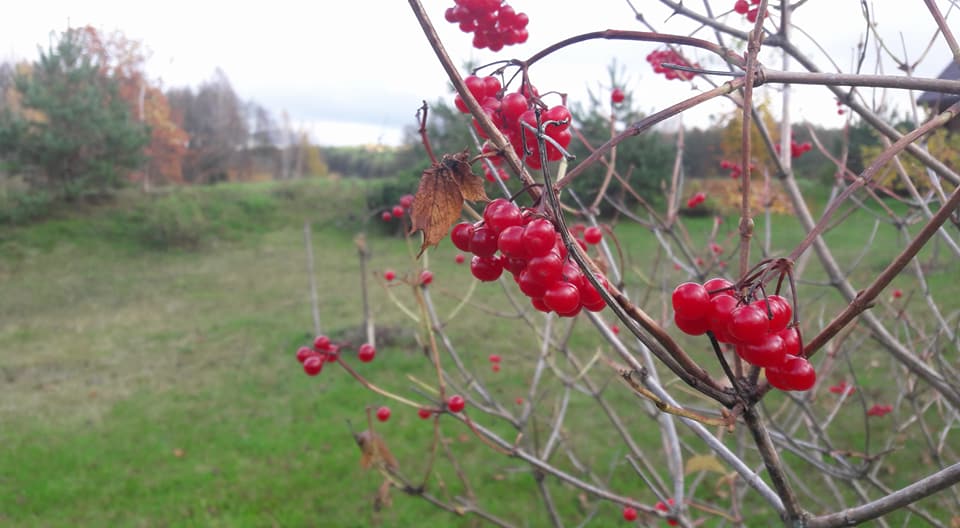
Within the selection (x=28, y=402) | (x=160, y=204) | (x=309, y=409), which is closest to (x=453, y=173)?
(x=309, y=409)

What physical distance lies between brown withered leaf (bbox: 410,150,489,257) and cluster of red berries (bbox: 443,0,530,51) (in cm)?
48

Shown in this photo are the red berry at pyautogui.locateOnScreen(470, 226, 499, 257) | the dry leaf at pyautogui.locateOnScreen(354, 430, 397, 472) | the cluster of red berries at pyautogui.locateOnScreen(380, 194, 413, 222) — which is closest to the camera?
the red berry at pyautogui.locateOnScreen(470, 226, 499, 257)

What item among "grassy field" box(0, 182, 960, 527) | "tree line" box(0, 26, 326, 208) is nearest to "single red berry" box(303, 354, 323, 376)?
"grassy field" box(0, 182, 960, 527)

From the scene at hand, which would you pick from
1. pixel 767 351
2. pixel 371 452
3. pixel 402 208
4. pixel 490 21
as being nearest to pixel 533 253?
pixel 767 351

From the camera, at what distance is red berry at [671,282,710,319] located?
0.58 meters

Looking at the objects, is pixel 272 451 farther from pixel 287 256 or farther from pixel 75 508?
pixel 287 256

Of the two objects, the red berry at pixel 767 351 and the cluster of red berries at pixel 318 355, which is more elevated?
the red berry at pixel 767 351

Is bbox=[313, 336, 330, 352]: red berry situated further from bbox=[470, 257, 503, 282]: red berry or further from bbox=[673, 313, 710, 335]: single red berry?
bbox=[673, 313, 710, 335]: single red berry

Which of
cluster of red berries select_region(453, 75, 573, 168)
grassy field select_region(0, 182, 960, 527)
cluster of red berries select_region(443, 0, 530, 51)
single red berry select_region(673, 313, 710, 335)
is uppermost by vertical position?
cluster of red berries select_region(443, 0, 530, 51)

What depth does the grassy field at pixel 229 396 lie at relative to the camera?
4.18m

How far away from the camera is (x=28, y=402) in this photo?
5992 mm

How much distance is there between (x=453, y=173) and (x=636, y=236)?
13313 mm

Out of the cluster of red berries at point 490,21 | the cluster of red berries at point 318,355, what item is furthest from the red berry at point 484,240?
the cluster of red berries at point 318,355

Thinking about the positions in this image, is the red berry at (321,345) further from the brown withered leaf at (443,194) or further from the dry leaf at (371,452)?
the brown withered leaf at (443,194)
